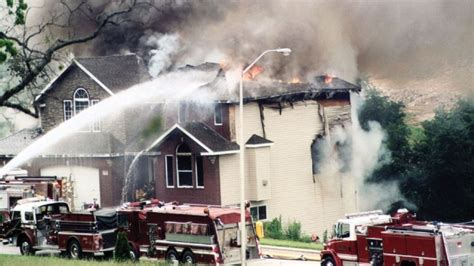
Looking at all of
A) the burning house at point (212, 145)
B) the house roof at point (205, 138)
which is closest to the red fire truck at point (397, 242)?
the house roof at point (205, 138)

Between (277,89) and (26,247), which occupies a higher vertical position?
(277,89)

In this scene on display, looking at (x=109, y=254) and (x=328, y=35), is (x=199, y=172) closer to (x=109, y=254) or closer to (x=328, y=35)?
(x=328, y=35)

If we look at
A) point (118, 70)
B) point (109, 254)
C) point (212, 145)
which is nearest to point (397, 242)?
point (109, 254)

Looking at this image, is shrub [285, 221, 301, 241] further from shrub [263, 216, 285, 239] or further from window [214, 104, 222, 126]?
window [214, 104, 222, 126]

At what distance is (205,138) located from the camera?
42344mm

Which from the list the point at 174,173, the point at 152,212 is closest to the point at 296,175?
the point at 174,173

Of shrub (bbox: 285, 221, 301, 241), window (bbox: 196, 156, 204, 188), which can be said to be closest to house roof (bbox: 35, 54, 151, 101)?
window (bbox: 196, 156, 204, 188)

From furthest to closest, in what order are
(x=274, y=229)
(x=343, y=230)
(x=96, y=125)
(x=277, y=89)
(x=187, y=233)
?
(x=96, y=125)
(x=277, y=89)
(x=274, y=229)
(x=187, y=233)
(x=343, y=230)

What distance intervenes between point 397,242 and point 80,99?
997 inches

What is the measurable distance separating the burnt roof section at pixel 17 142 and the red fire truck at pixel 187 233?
2016 centimetres

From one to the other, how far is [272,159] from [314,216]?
153 inches

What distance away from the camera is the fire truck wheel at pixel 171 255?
2997cm

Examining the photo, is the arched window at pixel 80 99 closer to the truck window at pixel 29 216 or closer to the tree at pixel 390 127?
the truck window at pixel 29 216

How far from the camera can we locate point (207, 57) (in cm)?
4844
